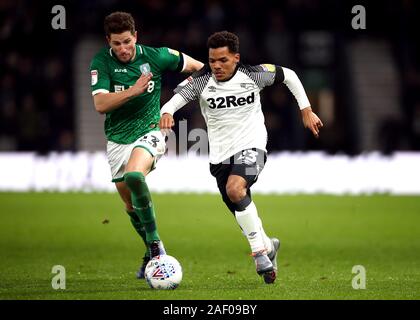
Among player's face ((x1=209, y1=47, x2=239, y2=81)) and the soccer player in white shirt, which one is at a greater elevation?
player's face ((x1=209, y1=47, x2=239, y2=81))

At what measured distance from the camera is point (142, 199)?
816 cm

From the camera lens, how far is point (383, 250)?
10898mm

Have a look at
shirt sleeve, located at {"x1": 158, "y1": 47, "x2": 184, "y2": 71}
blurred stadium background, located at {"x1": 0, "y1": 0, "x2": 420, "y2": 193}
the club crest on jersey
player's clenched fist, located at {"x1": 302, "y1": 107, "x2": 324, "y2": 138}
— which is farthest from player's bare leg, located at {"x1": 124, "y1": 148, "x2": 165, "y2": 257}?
blurred stadium background, located at {"x1": 0, "y1": 0, "x2": 420, "y2": 193}

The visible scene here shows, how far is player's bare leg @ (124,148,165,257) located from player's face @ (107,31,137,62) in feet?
3.08

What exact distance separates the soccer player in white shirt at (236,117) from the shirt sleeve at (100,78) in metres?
0.60

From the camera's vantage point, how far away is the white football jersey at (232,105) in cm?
839

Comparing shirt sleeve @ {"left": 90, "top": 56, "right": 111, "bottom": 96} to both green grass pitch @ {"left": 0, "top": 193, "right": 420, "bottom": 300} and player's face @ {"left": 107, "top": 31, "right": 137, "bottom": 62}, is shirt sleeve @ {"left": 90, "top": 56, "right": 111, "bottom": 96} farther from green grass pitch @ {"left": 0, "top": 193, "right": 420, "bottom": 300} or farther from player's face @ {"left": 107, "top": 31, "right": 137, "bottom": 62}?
green grass pitch @ {"left": 0, "top": 193, "right": 420, "bottom": 300}

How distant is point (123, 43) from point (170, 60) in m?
0.66

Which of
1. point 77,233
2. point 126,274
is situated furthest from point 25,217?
point 126,274

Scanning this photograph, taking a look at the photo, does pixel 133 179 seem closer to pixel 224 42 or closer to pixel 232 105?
pixel 232 105

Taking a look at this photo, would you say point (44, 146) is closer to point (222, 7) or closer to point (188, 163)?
point (188, 163)

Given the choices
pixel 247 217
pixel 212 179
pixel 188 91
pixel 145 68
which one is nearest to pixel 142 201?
pixel 247 217

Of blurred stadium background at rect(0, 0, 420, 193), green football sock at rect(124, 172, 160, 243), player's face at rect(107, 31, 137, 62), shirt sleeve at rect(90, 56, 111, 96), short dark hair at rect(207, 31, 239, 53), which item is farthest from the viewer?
blurred stadium background at rect(0, 0, 420, 193)

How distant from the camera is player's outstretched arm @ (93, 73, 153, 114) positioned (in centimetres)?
819
